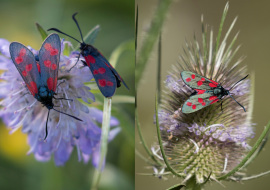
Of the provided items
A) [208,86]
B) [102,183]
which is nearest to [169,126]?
[208,86]

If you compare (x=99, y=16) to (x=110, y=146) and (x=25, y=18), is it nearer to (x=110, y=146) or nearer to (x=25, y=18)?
(x=25, y=18)

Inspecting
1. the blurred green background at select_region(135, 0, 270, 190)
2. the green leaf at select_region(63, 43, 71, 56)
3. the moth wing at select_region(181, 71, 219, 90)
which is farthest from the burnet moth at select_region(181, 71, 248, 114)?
the green leaf at select_region(63, 43, 71, 56)

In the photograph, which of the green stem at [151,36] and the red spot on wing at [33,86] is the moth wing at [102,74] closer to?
the red spot on wing at [33,86]

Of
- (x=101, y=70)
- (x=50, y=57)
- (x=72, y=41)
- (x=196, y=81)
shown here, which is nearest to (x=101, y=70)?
(x=101, y=70)

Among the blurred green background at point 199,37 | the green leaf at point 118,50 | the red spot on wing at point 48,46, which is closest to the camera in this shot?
the red spot on wing at point 48,46

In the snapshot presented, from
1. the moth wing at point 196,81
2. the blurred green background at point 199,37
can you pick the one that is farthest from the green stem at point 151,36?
the moth wing at point 196,81

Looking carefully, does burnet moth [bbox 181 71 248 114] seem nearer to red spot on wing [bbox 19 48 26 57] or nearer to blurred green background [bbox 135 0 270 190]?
blurred green background [bbox 135 0 270 190]
